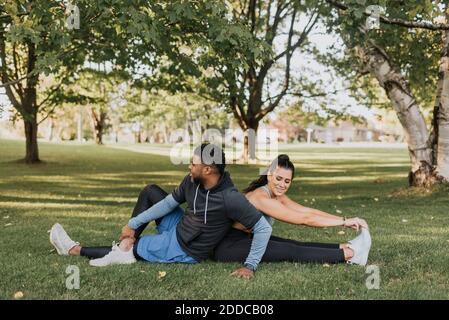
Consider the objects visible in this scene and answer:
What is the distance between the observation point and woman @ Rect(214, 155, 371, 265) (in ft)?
19.7

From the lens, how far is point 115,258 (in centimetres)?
610

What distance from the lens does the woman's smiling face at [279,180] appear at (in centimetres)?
600

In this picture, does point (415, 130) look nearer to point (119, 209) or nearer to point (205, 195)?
point (119, 209)

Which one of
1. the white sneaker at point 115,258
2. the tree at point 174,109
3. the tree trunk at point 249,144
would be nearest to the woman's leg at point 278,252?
the white sneaker at point 115,258

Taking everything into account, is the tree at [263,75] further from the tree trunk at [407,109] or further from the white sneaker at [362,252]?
the white sneaker at [362,252]

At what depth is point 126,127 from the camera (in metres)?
98.9

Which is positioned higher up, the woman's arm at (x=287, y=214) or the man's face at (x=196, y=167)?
the man's face at (x=196, y=167)

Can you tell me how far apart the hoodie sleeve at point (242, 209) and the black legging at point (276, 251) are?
49 cm

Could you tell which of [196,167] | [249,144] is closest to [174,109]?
[249,144]

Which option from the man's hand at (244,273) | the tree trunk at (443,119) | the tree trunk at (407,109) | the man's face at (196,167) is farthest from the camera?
the tree trunk at (407,109)
